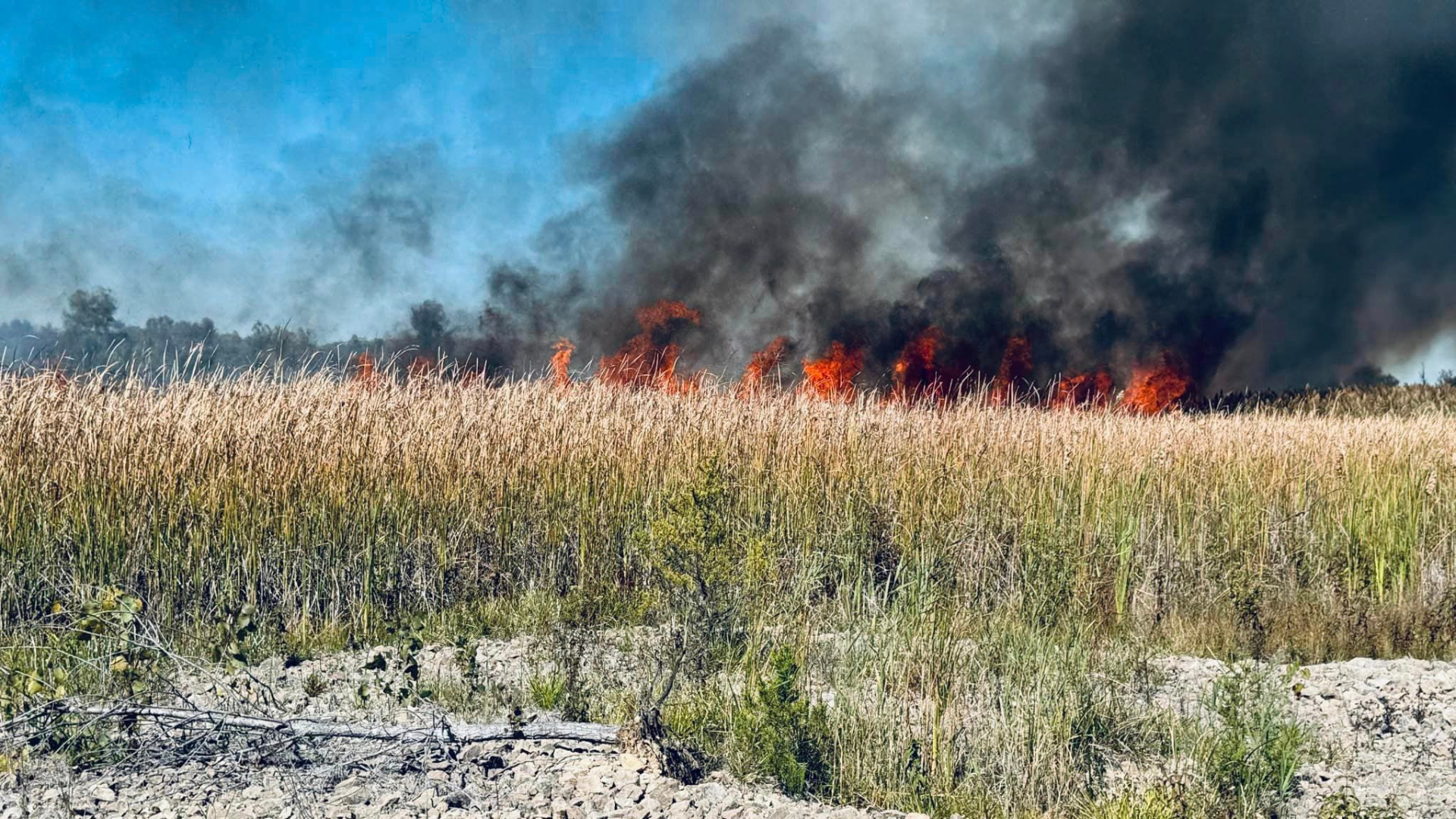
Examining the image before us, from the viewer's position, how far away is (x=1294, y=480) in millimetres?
8906

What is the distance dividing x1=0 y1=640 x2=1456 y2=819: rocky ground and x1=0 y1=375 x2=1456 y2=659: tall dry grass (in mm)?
1398

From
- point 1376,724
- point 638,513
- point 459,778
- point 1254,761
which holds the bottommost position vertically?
point 459,778

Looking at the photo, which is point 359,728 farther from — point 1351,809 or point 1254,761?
point 1351,809

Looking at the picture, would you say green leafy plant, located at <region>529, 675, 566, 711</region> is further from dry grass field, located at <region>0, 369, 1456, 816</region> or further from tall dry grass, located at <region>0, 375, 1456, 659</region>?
tall dry grass, located at <region>0, 375, 1456, 659</region>

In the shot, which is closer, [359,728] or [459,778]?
[459,778]

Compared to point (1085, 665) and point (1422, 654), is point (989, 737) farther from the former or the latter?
point (1422, 654)

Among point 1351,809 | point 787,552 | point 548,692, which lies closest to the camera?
point 1351,809

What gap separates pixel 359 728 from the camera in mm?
3406

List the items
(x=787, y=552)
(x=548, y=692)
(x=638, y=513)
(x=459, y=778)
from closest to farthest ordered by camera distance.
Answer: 1. (x=459, y=778)
2. (x=548, y=692)
3. (x=787, y=552)
4. (x=638, y=513)

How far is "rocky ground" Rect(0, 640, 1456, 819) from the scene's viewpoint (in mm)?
3068

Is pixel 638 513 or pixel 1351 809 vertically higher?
pixel 638 513

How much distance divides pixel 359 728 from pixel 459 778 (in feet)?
1.48

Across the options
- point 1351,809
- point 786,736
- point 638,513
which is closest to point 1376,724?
point 1351,809

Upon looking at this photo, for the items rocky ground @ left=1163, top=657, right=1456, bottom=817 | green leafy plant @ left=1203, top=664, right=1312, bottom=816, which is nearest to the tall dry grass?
rocky ground @ left=1163, top=657, right=1456, bottom=817
